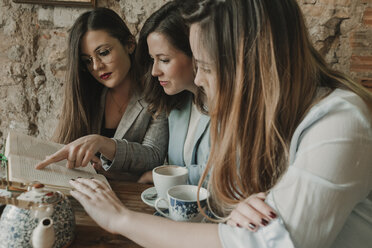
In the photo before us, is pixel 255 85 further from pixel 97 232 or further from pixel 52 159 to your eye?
pixel 52 159

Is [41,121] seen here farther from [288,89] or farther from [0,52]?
[288,89]

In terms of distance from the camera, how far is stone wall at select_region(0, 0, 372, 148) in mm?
1722

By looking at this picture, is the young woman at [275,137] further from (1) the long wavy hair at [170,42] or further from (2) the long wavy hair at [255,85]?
(1) the long wavy hair at [170,42]

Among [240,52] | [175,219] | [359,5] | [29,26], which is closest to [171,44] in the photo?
[240,52]

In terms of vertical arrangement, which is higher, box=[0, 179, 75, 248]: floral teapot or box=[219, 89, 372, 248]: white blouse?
box=[219, 89, 372, 248]: white blouse

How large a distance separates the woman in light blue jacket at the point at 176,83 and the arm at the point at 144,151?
62mm

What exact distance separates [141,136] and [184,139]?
27 cm

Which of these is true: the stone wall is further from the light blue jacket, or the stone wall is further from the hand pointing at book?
the hand pointing at book

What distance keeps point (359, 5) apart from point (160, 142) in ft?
4.33

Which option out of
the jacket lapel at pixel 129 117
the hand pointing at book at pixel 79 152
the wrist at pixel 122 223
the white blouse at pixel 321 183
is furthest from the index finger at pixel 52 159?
the white blouse at pixel 321 183

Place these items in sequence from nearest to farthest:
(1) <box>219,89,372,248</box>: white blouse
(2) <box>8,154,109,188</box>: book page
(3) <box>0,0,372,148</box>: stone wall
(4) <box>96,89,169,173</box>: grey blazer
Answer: (1) <box>219,89,372,248</box>: white blouse, (2) <box>8,154,109,188</box>: book page, (4) <box>96,89,169,173</box>: grey blazer, (3) <box>0,0,372,148</box>: stone wall

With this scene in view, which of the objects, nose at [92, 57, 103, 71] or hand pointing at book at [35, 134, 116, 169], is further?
nose at [92, 57, 103, 71]

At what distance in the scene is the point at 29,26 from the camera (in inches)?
79.9

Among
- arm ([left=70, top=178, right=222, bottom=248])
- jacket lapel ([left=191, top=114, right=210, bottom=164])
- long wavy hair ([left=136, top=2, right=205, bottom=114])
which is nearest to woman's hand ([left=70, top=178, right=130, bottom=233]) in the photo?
arm ([left=70, top=178, right=222, bottom=248])
